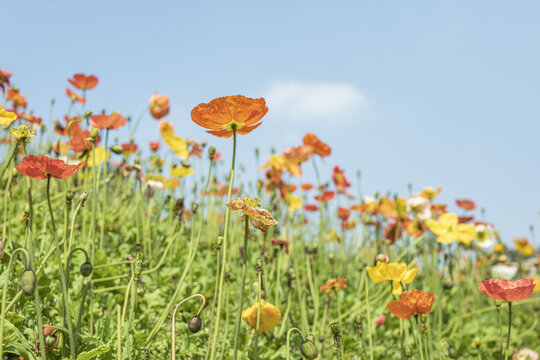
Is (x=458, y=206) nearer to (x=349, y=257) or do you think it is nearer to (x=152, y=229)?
(x=349, y=257)

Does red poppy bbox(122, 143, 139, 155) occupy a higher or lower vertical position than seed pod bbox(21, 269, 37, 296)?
higher

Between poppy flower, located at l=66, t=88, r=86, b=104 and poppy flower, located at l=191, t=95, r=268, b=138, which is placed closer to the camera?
poppy flower, located at l=191, t=95, r=268, b=138

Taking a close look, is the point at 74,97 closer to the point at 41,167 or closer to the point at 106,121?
Answer: the point at 106,121

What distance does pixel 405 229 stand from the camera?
300 cm

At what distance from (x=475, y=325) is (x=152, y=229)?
2107 millimetres

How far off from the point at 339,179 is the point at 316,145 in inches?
35.9

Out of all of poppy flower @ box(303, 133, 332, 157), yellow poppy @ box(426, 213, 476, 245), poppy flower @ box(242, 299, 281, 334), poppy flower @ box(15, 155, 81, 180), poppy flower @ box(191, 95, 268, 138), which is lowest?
poppy flower @ box(242, 299, 281, 334)

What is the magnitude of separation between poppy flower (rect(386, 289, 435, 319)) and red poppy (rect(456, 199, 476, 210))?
2.34 metres

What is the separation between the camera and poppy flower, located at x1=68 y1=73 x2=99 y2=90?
3057 mm

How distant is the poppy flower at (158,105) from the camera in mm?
2871

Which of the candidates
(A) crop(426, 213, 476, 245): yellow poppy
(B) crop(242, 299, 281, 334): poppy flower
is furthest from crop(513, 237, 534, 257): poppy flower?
(B) crop(242, 299, 281, 334): poppy flower

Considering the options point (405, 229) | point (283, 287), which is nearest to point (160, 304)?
point (283, 287)

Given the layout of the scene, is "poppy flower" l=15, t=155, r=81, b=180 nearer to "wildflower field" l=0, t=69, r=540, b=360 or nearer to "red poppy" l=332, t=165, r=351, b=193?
"wildflower field" l=0, t=69, r=540, b=360

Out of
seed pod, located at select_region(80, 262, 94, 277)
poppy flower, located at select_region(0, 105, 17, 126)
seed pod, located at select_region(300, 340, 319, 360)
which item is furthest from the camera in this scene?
poppy flower, located at select_region(0, 105, 17, 126)
